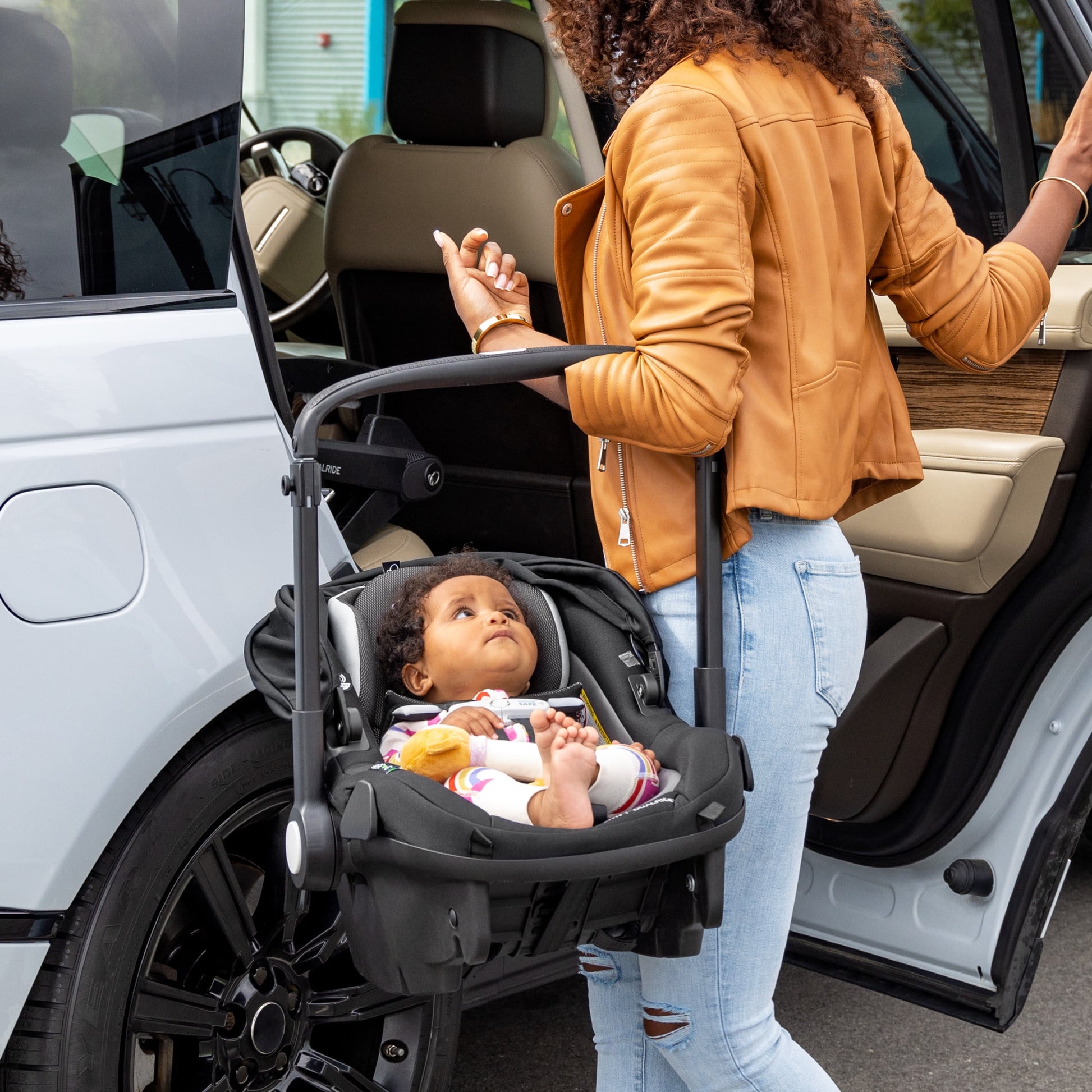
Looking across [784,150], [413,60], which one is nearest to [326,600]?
[784,150]

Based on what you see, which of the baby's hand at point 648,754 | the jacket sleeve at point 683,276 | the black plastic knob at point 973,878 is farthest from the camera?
the black plastic knob at point 973,878

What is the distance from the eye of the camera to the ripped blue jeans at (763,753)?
1.56 meters

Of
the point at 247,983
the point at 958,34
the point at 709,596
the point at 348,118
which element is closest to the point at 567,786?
the point at 709,596

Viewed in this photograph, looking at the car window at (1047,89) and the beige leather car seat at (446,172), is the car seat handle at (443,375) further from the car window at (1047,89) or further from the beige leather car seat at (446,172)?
the car window at (1047,89)

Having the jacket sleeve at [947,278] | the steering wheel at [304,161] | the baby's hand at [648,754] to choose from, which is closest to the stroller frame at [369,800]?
the baby's hand at [648,754]

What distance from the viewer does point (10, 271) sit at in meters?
1.61

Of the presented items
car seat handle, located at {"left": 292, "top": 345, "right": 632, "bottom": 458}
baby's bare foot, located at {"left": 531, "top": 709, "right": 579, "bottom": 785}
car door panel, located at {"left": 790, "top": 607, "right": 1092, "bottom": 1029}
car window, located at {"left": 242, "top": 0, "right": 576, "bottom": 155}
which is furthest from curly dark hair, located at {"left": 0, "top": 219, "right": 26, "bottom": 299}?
car door panel, located at {"left": 790, "top": 607, "right": 1092, "bottom": 1029}

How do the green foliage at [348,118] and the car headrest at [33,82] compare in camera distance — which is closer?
the car headrest at [33,82]

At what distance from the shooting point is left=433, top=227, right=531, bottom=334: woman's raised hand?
63.7 inches

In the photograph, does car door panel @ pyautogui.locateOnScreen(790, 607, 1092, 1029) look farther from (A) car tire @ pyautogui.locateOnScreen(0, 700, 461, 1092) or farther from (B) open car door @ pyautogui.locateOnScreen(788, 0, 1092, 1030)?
(A) car tire @ pyautogui.locateOnScreen(0, 700, 461, 1092)

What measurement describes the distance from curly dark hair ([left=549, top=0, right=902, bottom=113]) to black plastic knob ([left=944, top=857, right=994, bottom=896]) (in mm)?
1487

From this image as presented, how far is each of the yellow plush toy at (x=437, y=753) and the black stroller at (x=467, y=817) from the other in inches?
1.6

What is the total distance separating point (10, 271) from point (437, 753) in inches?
30.8

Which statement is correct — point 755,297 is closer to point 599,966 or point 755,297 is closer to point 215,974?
point 599,966
